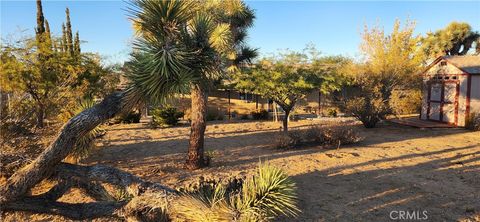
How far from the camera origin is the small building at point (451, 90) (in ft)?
48.8

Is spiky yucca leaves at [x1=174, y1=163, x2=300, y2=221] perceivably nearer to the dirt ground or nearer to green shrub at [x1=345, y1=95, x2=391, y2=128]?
the dirt ground

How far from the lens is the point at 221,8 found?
10852 mm

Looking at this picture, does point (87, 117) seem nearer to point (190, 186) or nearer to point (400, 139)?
point (190, 186)

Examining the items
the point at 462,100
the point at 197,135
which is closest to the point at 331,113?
the point at 462,100

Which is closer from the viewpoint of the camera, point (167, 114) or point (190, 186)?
point (190, 186)

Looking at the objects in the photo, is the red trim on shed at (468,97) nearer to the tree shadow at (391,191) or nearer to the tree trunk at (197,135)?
the tree shadow at (391,191)

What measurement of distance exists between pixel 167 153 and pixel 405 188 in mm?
6794

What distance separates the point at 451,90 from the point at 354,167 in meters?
11.0

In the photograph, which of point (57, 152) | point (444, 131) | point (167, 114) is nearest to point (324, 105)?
point (444, 131)

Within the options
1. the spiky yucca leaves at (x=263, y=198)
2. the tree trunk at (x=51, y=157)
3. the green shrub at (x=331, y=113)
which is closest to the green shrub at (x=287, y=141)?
the spiky yucca leaves at (x=263, y=198)

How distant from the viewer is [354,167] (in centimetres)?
831

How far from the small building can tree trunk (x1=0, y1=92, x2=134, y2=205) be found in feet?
54.9

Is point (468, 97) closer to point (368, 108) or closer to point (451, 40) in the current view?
point (368, 108)

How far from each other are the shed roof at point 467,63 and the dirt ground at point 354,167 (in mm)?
3168
